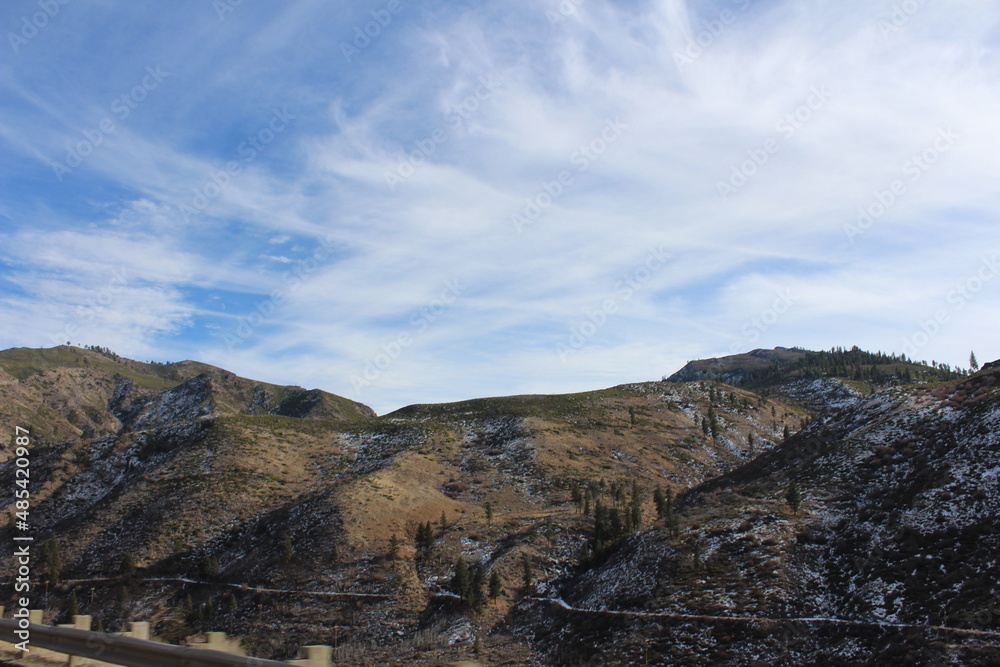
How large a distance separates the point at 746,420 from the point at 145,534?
3835 inches

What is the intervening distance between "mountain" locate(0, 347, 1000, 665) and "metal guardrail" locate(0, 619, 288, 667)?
30.3 m

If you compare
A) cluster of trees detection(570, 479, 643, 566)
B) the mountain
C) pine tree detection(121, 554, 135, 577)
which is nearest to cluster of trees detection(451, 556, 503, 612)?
the mountain

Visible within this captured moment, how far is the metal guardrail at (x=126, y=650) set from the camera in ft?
28.2

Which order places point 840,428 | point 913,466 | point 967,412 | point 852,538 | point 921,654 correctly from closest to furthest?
1. point 921,654
2. point 852,538
3. point 913,466
4. point 967,412
5. point 840,428

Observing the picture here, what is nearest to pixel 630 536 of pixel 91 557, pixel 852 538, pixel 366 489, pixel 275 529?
pixel 852 538

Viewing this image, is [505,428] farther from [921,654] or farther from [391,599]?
[921,654]

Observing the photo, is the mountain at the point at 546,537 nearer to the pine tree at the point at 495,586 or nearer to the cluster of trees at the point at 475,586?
the cluster of trees at the point at 475,586

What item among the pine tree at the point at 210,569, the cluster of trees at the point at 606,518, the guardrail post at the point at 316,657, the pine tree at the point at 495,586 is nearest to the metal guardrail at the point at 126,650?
the guardrail post at the point at 316,657

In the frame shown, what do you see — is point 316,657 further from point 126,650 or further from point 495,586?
point 495,586

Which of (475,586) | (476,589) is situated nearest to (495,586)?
(476,589)

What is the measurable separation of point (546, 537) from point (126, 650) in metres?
52.9

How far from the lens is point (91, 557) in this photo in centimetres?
6750

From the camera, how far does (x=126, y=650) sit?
32.8 feet

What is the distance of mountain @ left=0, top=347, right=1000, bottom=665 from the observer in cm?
3541
